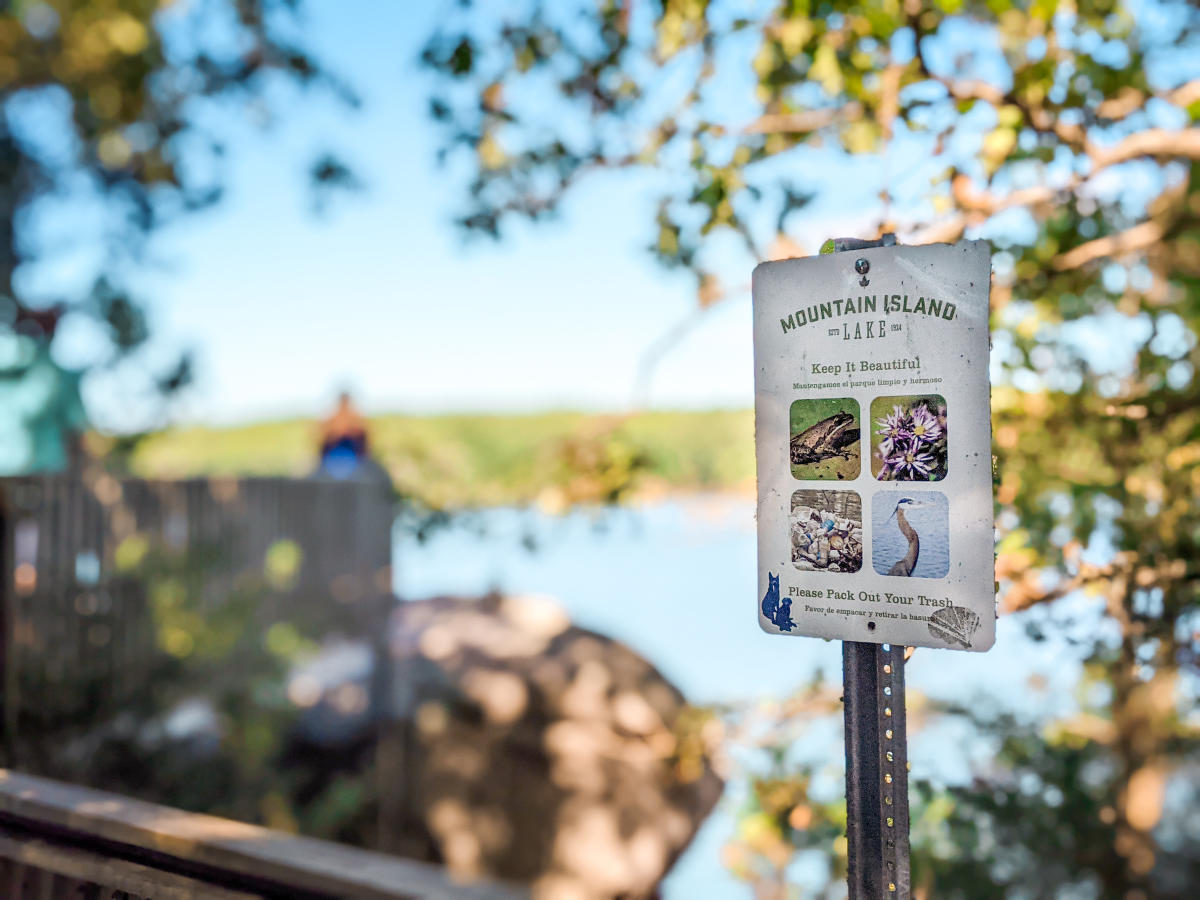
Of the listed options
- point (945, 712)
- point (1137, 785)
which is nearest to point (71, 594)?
point (945, 712)

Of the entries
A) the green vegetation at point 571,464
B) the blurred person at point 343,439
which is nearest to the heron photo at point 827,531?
the green vegetation at point 571,464

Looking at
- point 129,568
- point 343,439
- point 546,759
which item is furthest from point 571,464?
point 343,439

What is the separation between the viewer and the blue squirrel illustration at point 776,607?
1.61 metres

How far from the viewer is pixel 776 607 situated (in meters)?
1.62

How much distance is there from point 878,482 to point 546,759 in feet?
12.7

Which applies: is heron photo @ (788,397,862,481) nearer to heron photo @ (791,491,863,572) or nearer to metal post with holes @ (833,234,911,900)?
heron photo @ (791,491,863,572)

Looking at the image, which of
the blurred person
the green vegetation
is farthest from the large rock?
the blurred person

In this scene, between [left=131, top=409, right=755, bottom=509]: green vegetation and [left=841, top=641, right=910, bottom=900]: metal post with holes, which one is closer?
[left=841, top=641, right=910, bottom=900]: metal post with holes

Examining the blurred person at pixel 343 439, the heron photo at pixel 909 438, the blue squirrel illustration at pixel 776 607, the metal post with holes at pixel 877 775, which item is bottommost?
the metal post with holes at pixel 877 775

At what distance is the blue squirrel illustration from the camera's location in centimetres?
161

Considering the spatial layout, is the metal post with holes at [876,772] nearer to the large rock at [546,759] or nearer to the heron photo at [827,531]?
the heron photo at [827,531]

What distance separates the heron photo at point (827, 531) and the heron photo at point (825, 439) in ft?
0.12

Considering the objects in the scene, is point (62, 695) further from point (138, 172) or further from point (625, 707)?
point (138, 172)

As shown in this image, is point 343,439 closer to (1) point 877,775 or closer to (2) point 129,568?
(2) point 129,568
